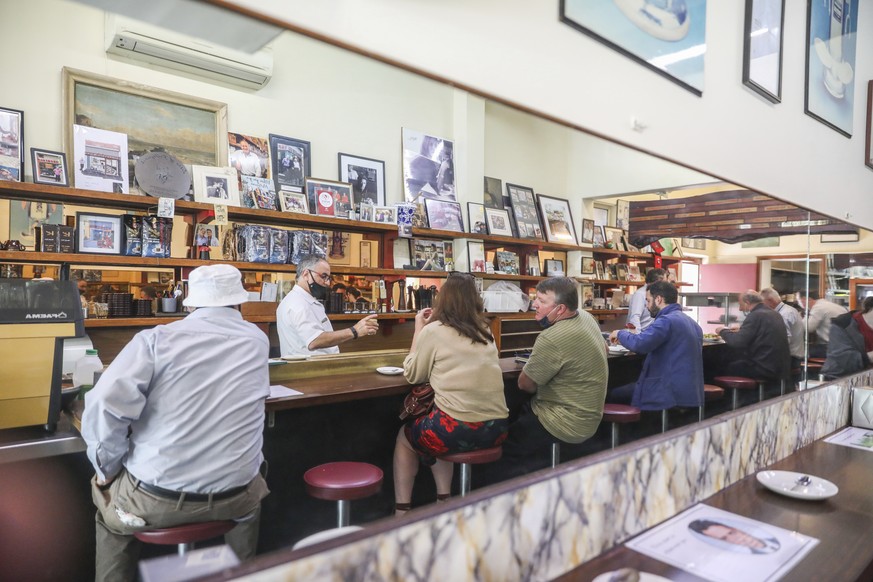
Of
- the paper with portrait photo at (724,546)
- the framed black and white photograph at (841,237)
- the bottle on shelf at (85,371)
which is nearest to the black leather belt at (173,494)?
the bottle on shelf at (85,371)

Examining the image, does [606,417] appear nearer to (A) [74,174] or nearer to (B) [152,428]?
(B) [152,428]

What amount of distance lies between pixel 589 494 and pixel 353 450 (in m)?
1.62

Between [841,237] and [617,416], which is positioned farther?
[841,237]

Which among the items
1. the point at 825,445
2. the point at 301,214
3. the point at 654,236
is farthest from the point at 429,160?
the point at 825,445

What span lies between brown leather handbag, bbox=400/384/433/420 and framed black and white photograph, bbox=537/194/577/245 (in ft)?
4.32

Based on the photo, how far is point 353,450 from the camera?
2.57 meters

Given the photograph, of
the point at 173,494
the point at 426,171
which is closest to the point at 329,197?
the point at 426,171

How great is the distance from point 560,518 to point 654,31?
1.44 m

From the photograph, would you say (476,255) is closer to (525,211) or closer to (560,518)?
A: (525,211)

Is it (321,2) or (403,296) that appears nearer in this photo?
(321,2)

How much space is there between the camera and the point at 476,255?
4535 mm

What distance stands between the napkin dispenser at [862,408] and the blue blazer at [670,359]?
2.31 feet

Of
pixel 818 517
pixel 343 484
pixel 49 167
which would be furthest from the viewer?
pixel 49 167

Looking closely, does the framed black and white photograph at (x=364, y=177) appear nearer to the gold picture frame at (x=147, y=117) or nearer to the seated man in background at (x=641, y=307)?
the gold picture frame at (x=147, y=117)
